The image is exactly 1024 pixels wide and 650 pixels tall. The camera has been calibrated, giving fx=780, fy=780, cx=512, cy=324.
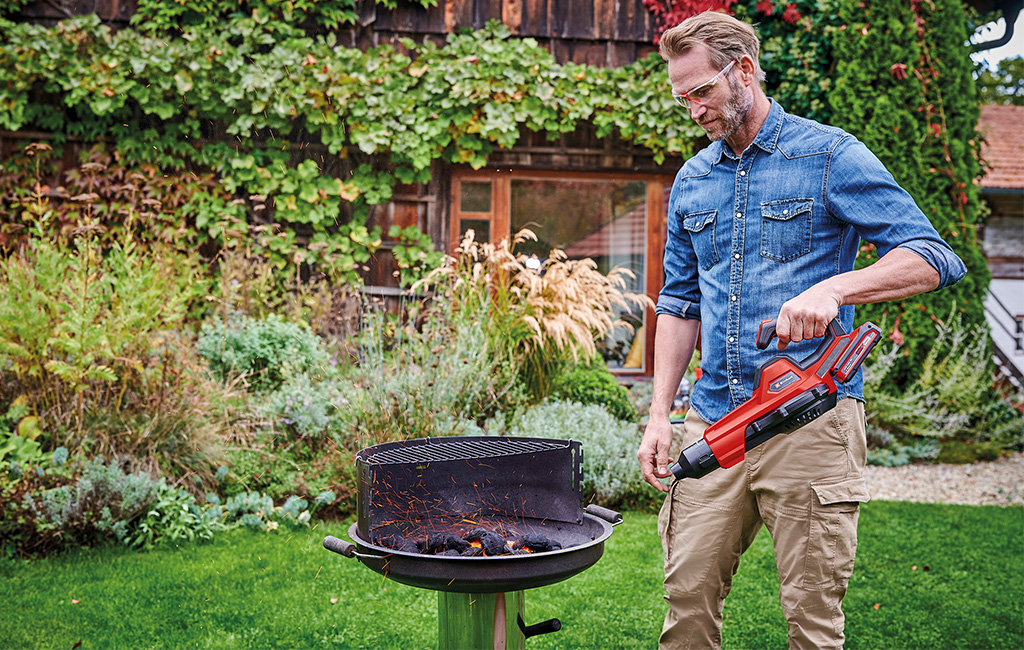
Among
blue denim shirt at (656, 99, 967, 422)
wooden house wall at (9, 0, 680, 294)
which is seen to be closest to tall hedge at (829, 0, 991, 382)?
wooden house wall at (9, 0, 680, 294)

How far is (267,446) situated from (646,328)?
3797 millimetres

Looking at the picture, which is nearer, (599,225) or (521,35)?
(521,35)

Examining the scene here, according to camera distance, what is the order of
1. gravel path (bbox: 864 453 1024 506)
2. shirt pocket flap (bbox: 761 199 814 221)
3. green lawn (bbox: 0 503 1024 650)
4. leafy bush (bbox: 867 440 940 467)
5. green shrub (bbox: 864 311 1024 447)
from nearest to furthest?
shirt pocket flap (bbox: 761 199 814 221), green lawn (bbox: 0 503 1024 650), gravel path (bbox: 864 453 1024 506), leafy bush (bbox: 867 440 940 467), green shrub (bbox: 864 311 1024 447)

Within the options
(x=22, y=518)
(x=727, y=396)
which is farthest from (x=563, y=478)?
(x=22, y=518)

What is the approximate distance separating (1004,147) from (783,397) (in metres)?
11.7

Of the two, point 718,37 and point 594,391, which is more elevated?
point 718,37

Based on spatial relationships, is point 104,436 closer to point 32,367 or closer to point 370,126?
point 32,367

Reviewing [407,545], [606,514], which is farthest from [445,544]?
[606,514]

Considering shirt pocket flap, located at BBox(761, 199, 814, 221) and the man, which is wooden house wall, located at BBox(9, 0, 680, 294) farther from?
shirt pocket flap, located at BBox(761, 199, 814, 221)

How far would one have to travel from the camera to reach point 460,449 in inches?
82.3

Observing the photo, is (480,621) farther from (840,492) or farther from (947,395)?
(947,395)

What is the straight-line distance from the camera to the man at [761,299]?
1684 mm

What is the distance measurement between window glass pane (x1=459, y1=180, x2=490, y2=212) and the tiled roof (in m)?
5.53

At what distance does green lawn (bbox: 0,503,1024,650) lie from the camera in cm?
276
